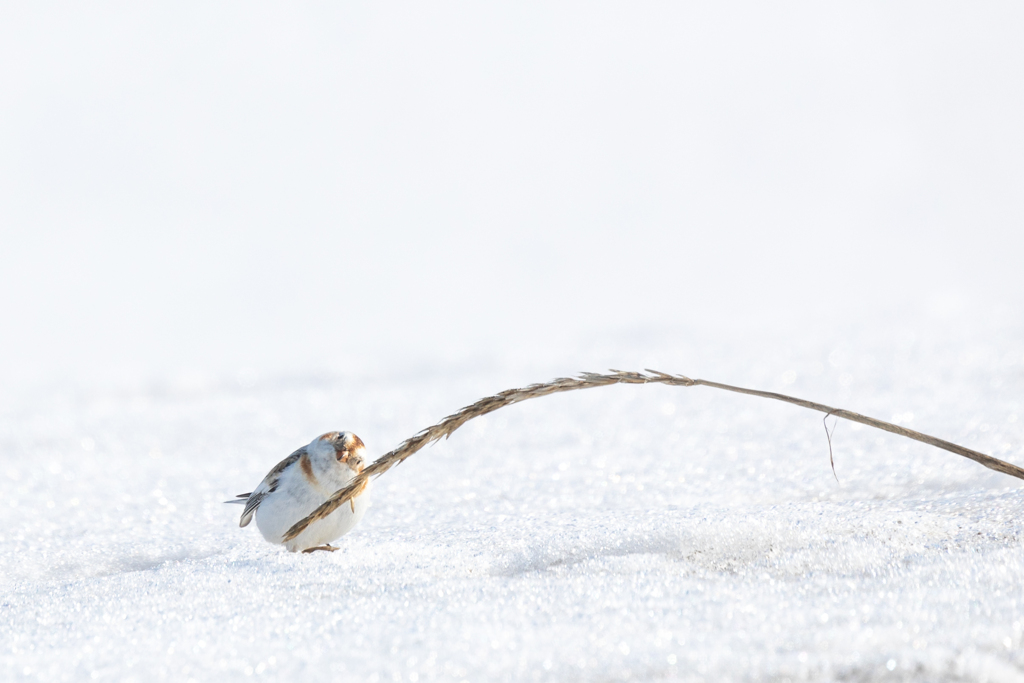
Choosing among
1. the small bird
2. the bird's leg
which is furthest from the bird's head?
the bird's leg

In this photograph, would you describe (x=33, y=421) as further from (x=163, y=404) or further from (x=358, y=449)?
(x=358, y=449)

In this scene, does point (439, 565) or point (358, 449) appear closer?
point (439, 565)

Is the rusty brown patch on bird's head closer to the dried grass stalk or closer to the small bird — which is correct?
the small bird

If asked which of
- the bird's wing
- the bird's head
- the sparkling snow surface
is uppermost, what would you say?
the bird's head

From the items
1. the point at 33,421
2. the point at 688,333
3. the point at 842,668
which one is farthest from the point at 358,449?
the point at 688,333

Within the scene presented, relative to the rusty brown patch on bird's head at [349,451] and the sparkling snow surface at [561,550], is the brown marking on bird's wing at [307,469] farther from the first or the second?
the sparkling snow surface at [561,550]

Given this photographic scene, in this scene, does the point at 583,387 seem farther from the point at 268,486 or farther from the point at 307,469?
the point at 268,486

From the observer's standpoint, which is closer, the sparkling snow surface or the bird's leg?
the sparkling snow surface

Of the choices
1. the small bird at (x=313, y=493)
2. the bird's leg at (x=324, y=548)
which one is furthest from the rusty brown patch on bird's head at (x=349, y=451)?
the bird's leg at (x=324, y=548)
